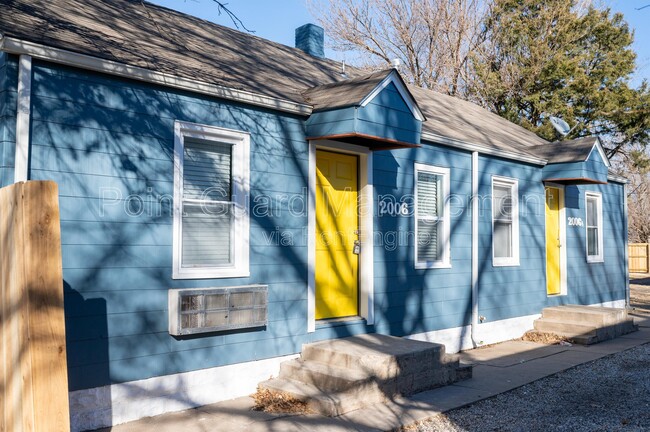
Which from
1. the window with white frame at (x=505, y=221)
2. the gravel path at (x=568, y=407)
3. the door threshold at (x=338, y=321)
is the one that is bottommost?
the gravel path at (x=568, y=407)

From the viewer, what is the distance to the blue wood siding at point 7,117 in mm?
4770

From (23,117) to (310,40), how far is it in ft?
24.3

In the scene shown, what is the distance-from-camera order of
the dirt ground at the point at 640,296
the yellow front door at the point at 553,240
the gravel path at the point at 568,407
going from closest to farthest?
the gravel path at the point at 568,407
the yellow front door at the point at 553,240
the dirt ground at the point at 640,296

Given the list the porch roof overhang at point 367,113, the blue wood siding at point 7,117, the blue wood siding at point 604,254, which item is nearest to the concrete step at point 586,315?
the blue wood siding at point 604,254

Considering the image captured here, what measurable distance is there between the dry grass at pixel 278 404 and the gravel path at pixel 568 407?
1.10 metres

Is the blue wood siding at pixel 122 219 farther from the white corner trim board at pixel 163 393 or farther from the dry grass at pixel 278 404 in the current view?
the dry grass at pixel 278 404

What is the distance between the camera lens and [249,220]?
6.40m

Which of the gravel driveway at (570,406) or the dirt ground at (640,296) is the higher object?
the dirt ground at (640,296)

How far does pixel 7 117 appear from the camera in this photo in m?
Answer: 4.82

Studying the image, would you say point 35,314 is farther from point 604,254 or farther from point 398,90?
point 604,254

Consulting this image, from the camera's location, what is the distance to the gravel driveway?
18.0 feet

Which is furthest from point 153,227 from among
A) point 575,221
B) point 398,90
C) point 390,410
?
point 575,221

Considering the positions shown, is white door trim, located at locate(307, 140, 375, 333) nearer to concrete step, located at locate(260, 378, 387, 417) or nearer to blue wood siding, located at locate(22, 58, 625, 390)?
blue wood siding, located at locate(22, 58, 625, 390)

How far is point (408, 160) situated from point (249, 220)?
293 centimetres
